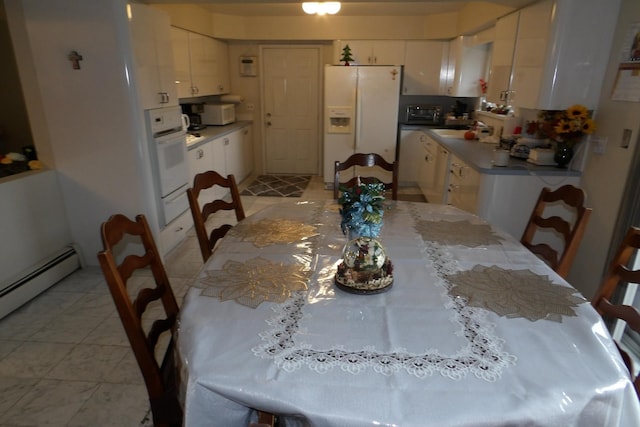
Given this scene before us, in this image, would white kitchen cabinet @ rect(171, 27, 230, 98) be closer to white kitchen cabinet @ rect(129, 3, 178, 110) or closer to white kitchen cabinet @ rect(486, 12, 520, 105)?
white kitchen cabinet @ rect(129, 3, 178, 110)

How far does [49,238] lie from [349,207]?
2.57 m

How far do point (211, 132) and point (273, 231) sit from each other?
10.9 feet

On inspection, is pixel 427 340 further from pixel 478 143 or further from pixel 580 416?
pixel 478 143

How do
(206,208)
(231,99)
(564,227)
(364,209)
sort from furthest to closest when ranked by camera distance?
1. (231,99)
2. (206,208)
3. (564,227)
4. (364,209)

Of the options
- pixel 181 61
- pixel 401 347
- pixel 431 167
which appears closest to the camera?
pixel 401 347

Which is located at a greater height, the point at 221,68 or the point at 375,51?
the point at 375,51

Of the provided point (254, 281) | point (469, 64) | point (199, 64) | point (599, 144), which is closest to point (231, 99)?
point (199, 64)

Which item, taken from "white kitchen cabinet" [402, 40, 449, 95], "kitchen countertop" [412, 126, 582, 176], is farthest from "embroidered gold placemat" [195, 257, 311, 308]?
"white kitchen cabinet" [402, 40, 449, 95]

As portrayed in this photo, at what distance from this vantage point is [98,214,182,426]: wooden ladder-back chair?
1169mm

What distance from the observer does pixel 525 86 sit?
284 cm

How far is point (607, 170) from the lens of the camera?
91.8 inches

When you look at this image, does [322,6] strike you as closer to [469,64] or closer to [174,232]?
[469,64]

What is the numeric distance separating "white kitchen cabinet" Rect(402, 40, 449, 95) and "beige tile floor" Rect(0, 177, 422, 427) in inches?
157

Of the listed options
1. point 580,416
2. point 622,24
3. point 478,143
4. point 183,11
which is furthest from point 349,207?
point 183,11
